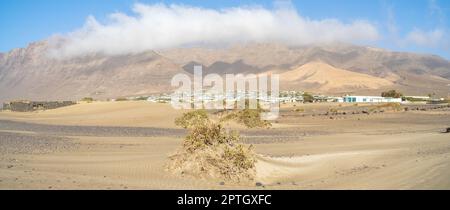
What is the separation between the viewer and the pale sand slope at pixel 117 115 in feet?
159

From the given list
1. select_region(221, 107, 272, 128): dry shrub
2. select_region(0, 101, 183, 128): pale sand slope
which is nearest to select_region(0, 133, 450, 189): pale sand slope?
select_region(221, 107, 272, 128): dry shrub

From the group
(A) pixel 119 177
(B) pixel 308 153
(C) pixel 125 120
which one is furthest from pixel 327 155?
(C) pixel 125 120

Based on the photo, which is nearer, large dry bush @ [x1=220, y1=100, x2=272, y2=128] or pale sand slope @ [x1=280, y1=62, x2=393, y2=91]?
large dry bush @ [x1=220, y1=100, x2=272, y2=128]

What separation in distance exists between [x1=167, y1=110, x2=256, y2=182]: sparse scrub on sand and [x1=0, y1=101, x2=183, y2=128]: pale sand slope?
28382 millimetres

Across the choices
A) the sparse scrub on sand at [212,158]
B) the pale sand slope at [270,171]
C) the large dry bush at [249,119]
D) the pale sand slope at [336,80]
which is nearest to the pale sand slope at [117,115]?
the large dry bush at [249,119]

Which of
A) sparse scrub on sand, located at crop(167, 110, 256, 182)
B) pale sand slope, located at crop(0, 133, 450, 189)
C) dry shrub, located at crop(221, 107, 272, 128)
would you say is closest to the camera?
pale sand slope, located at crop(0, 133, 450, 189)

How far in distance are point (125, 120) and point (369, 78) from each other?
470ft

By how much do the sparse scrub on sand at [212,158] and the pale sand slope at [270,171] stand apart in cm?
47

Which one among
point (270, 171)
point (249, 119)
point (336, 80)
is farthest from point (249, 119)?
point (336, 80)

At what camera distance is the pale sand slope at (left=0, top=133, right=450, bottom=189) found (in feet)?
40.4

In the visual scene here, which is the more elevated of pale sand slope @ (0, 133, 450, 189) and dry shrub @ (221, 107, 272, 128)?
dry shrub @ (221, 107, 272, 128)

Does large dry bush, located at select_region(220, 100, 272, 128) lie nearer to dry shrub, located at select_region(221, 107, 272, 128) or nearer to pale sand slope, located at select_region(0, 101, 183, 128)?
dry shrub, located at select_region(221, 107, 272, 128)

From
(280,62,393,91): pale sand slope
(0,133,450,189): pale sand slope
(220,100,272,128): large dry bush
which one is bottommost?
(0,133,450,189): pale sand slope
